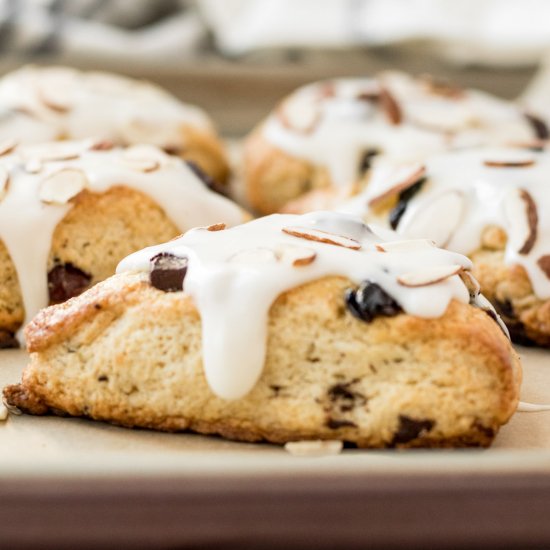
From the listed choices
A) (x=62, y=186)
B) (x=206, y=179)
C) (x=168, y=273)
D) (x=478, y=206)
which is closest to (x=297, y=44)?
(x=206, y=179)

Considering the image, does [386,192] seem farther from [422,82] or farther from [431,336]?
[422,82]

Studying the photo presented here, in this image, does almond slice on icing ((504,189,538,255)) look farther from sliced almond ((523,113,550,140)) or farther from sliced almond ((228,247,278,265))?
sliced almond ((523,113,550,140))

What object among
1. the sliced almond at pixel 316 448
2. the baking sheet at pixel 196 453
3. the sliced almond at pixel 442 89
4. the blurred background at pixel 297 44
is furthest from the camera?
the blurred background at pixel 297 44

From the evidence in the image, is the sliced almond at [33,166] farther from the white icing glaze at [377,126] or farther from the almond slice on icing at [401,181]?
the white icing glaze at [377,126]

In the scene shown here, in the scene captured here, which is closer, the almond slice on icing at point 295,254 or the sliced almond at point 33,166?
the almond slice on icing at point 295,254

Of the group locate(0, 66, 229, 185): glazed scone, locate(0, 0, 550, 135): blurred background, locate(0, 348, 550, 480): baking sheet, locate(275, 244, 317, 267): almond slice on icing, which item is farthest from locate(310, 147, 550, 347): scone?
locate(0, 0, 550, 135): blurred background

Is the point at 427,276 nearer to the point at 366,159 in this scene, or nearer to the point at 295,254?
the point at 295,254

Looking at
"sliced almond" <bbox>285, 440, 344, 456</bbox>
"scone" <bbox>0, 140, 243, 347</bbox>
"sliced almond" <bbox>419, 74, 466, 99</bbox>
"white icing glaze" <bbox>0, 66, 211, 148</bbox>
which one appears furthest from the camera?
"sliced almond" <bbox>419, 74, 466, 99</bbox>

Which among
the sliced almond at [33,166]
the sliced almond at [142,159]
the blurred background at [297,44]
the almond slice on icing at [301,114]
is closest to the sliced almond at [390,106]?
the almond slice on icing at [301,114]
